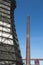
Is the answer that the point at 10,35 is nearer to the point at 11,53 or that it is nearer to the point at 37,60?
the point at 11,53

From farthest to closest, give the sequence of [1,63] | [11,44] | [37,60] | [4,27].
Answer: [37,60] → [4,27] → [11,44] → [1,63]

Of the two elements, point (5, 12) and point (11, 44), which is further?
point (5, 12)

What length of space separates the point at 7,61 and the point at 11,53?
5.71ft

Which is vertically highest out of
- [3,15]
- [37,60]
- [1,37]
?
[3,15]

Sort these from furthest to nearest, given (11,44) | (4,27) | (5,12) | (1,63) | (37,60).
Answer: (37,60) < (5,12) < (4,27) < (11,44) < (1,63)

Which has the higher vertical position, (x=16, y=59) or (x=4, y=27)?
(x=4, y=27)

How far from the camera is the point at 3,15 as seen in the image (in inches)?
1268

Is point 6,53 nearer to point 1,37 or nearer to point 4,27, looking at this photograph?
point 1,37

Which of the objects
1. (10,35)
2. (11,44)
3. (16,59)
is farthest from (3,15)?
(16,59)

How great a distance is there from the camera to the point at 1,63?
25984 mm

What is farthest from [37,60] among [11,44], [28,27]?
[11,44]

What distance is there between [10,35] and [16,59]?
16.9ft

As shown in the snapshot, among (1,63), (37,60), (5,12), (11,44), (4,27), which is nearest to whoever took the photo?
(1,63)

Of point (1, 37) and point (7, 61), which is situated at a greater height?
point (1, 37)
